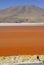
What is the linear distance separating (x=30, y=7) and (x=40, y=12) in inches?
211

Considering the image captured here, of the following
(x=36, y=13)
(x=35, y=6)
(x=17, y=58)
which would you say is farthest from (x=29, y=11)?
(x=17, y=58)

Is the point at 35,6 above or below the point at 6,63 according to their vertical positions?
above

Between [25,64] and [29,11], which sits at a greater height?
[29,11]

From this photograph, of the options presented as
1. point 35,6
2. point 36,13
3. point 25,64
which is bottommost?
point 25,64

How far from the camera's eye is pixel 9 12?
69812 mm

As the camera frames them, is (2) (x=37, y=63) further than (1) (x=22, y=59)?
No

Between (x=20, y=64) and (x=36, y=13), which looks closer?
(x=20, y=64)

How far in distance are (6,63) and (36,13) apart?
2600 inches

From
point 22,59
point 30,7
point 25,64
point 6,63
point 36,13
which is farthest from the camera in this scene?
point 30,7

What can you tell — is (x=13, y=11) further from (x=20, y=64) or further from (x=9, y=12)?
(x=20, y=64)

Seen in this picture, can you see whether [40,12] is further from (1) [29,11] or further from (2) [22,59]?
(2) [22,59]

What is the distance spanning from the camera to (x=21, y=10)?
69.8 m

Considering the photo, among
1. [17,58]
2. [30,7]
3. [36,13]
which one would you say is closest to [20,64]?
[17,58]

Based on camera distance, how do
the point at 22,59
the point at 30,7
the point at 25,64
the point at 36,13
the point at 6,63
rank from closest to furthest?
1. the point at 25,64
2. the point at 6,63
3. the point at 22,59
4. the point at 36,13
5. the point at 30,7
